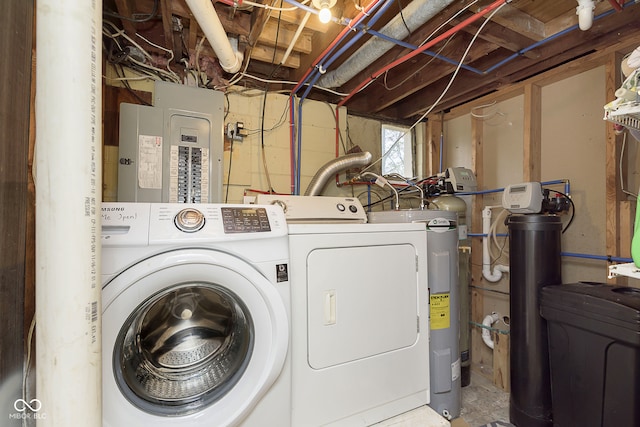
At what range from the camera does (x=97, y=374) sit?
55 cm

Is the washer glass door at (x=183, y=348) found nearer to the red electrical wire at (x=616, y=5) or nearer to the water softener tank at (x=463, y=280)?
the water softener tank at (x=463, y=280)

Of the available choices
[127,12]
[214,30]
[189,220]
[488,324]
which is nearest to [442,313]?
[488,324]

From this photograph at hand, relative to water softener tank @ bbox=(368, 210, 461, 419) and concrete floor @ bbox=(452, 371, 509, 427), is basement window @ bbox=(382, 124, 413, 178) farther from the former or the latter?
concrete floor @ bbox=(452, 371, 509, 427)

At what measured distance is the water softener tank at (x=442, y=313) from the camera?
4.58 ft

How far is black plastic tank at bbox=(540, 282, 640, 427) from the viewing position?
102 cm

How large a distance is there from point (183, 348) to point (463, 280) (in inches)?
69.1

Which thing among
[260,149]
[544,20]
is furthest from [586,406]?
[260,149]

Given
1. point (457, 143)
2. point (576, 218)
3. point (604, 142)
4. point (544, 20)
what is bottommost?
point (576, 218)

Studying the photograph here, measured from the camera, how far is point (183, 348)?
41.4 inches

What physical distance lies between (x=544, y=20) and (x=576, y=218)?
1.20 m

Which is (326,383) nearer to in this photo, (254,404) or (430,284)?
(254,404)

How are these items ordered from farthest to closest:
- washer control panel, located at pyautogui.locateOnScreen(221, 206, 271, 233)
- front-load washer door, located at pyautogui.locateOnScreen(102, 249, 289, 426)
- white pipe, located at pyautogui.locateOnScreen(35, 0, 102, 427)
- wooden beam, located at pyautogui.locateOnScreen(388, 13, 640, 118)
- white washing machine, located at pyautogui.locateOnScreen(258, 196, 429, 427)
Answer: wooden beam, located at pyautogui.locateOnScreen(388, 13, 640, 118) → white washing machine, located at pyautogui.locateOnScreen(258, 196, 429, 427) → washer control panel, located at pyautogui.locateOnScreen(221, 206, 271, 233) → front-load washer door, located at pyautogui.locateOnScreen(102, 249, 289, 426) → white pipe, located at pyautogui.locateOnScreen(35, 0, 102, 427)

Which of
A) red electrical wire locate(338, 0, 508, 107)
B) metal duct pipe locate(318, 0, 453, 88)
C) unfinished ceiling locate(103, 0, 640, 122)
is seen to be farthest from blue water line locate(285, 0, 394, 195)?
red electrical wire locate(338, 0, 508, 107)

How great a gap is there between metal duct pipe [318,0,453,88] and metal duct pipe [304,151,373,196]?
545mm
